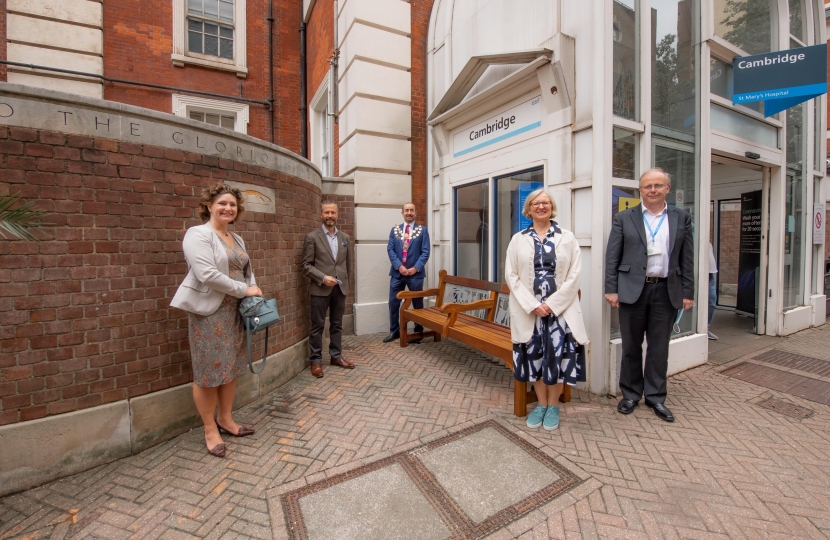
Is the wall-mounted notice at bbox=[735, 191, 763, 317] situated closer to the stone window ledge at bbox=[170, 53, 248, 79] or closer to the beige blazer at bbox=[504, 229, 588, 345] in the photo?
the beige blazer at bbox=[504, 229, 588, 345]

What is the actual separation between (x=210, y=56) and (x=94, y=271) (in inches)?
382

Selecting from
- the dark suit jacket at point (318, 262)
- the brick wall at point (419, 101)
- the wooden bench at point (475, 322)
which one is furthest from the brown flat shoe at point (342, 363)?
the brick wall at point (419, 101)

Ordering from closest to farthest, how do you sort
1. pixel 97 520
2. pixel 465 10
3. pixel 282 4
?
pixel 97 520
pixel 465 10
pixel 282 4

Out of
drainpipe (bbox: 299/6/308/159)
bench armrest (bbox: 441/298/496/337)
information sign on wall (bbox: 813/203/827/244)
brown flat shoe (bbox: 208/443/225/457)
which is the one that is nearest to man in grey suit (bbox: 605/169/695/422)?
bench armrest (bbox: 441/298/496/337)

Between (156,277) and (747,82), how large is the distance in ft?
23.7

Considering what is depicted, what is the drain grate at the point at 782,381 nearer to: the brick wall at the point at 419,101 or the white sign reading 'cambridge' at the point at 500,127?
the white sign reading 'cambridge' at the point at 500,127

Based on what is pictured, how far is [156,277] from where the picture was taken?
3018 millimetres

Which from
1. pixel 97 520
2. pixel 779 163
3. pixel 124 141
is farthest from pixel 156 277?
pixel 779 163

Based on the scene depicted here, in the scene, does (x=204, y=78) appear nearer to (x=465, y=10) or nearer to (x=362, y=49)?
(x=362, y=49)

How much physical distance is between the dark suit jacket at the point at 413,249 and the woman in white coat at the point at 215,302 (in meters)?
3.22

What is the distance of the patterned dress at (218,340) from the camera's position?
Answer: 2.79m

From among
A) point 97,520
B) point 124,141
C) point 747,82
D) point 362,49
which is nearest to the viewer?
point 97,520

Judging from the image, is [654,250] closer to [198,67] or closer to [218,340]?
[218,340]

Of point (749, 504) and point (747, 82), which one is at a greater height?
point (747, 82)
